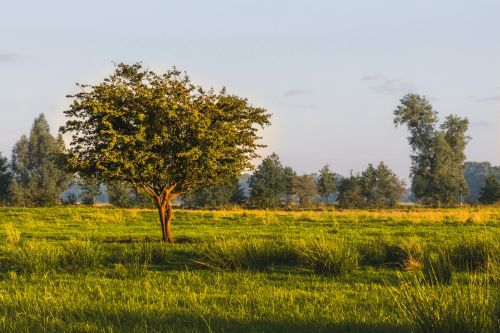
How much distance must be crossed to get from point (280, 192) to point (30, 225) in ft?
258

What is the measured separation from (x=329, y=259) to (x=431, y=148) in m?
89.9

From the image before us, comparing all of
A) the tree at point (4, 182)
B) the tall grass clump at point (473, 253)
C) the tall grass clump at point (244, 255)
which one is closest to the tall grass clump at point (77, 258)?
the tall grass clump at point (244, 255)

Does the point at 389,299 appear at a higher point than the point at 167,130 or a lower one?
lower

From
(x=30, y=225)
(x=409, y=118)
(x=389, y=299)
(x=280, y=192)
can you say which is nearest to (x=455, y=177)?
(x=409, y=118)

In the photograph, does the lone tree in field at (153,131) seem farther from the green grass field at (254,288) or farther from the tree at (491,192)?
the tree at (491,192)

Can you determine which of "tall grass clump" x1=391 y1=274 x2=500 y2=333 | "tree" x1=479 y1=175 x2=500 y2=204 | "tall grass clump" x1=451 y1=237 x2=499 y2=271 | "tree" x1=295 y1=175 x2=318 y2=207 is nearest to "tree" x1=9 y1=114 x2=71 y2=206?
"tree" x1=295 y1=175 x2=318 y2=207

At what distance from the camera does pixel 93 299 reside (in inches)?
427

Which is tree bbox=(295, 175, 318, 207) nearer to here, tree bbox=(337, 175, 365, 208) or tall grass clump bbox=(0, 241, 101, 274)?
tree bbox=(337, 175, 365, 208)

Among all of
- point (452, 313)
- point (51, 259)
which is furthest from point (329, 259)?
point (51, 259)

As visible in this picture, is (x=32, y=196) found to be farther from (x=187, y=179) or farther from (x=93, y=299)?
(x=93, y=299)

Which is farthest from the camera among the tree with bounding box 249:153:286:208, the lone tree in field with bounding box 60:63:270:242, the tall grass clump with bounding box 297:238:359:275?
the tree with bounding box 249:153:286:208

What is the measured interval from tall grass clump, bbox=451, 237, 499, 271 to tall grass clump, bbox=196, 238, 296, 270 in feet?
15.6

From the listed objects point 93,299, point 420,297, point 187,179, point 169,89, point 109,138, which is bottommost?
point 93,299

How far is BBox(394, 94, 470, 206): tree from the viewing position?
9544 cm
